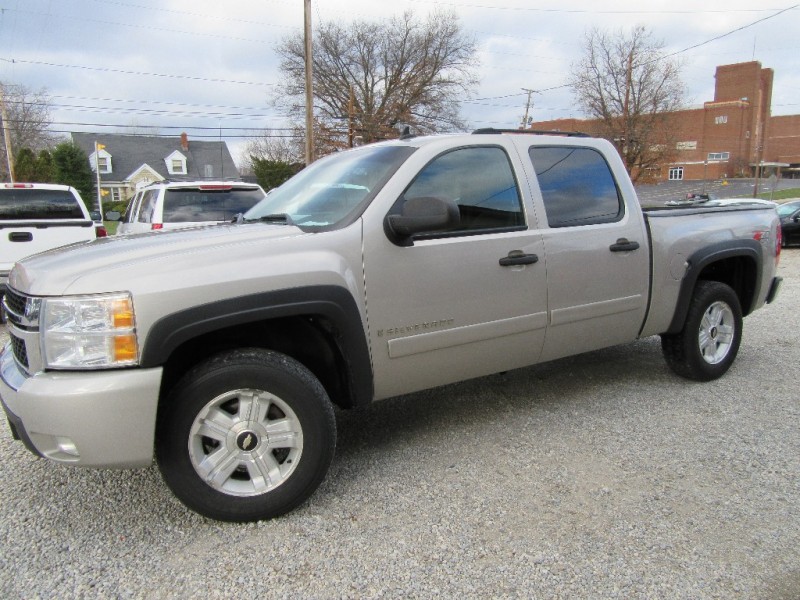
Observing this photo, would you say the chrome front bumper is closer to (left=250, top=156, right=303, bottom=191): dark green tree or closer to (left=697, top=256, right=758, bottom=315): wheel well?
(left=697, top=256, right=758, bottom=315): wheel well

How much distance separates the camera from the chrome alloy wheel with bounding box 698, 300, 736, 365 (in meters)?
4.76

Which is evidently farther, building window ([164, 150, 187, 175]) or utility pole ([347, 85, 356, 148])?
building window ([164, 150, 187, 175])

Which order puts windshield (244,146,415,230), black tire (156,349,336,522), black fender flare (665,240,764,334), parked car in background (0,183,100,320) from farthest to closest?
1. parked car in background (0,183,100,320)
2. black fender flare (665,240,764,334)
3. windshield (244,146,415,230)
4. black tire (156,349,336,522)

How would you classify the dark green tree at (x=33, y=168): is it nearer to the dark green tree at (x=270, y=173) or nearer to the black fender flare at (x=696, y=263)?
the dark green tree at (x=270, y=173)

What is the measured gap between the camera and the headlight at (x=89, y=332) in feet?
8.01

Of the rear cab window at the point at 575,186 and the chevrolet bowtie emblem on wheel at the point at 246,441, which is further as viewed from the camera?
the rear cab window at the point at 575,186

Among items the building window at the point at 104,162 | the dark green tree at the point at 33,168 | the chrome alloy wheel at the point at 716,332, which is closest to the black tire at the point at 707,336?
the chrome alloy wheel at the point at 716,332

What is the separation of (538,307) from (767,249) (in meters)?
2.58

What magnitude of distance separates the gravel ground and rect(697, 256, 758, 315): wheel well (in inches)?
44.0

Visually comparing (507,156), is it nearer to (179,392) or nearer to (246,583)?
(179,392)

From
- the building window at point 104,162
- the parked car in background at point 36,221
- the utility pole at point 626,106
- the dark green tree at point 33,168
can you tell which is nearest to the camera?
the parked car in background at point 36,221

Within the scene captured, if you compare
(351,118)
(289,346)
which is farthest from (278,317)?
(351,118)

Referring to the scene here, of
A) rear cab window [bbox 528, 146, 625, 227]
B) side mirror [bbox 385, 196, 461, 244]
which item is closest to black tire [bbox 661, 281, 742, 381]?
rear cab window [bbox 528, 146, 625, 227]

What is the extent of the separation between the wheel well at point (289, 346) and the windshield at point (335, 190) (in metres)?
0.52
